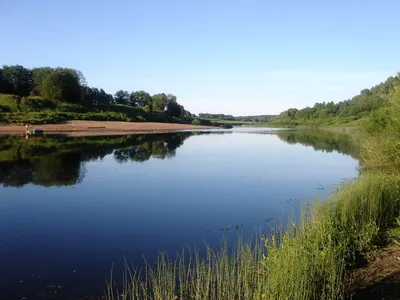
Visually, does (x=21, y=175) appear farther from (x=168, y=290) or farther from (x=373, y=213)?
(x=373, y=213)

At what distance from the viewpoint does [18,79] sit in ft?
293

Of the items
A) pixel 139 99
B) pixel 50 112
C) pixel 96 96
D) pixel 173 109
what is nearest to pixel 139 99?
pixel 139 99

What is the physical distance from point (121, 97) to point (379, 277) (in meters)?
133

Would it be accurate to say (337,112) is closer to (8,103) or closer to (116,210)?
(8,103)

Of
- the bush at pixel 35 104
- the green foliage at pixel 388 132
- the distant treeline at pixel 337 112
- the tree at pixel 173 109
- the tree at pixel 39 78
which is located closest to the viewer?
the green foliage at pixel 388 132

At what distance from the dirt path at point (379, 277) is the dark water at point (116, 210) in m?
2.68

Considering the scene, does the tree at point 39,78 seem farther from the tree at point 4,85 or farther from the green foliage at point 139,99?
the green foliage at point 139,99

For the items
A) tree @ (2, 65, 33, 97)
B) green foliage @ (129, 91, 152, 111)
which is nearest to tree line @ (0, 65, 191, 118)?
tree @ (2, 65, 33, 97)

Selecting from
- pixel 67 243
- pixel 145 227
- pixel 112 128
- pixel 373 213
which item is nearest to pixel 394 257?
pixel 373 213

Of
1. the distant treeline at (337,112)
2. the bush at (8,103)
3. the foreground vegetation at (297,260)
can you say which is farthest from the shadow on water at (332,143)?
the distant treeline at (337,112)

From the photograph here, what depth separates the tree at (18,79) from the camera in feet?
287

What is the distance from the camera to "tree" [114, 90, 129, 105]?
132 meters

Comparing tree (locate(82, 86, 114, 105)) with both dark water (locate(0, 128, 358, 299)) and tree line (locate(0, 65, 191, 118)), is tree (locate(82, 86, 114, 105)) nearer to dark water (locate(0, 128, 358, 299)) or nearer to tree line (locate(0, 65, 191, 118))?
tree line (locate(0, 65, 191, 118))

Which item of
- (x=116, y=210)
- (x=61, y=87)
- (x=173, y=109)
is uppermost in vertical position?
(x=61, y=87)
